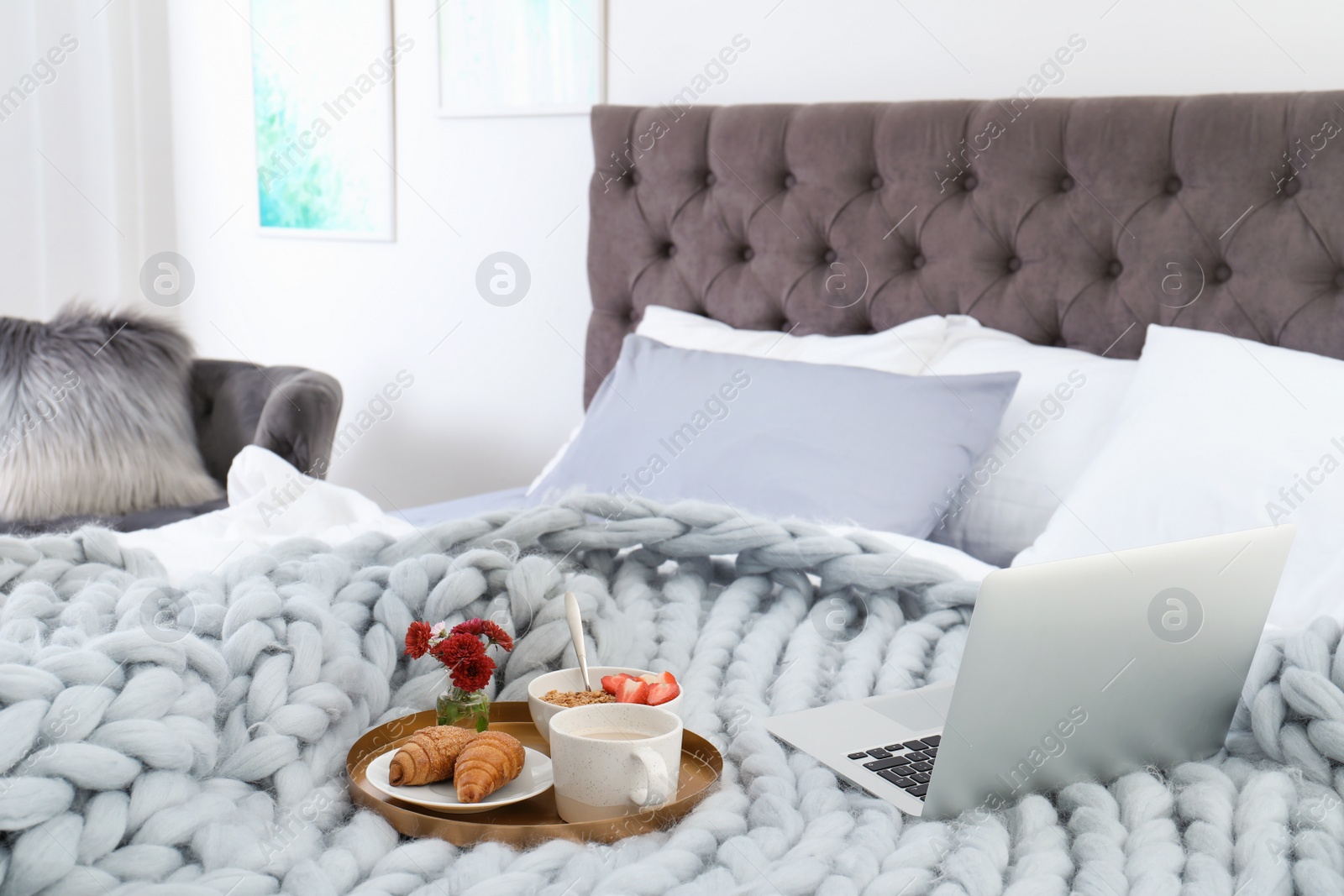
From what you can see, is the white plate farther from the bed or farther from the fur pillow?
the fur pillow

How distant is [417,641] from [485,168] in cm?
202

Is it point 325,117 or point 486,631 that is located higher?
point 325,117

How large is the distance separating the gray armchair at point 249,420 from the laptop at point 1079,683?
5.81ft

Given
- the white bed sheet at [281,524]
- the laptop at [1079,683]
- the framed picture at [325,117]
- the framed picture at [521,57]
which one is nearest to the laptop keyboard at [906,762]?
the laptop at [1079,683]

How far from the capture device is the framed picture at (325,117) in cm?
275

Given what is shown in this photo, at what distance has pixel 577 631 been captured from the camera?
842mm

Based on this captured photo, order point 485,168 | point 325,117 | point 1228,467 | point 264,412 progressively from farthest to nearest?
point 325,117, point 485,168, point 264,412, point 1228,467

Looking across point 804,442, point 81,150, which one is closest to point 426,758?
point 804,442

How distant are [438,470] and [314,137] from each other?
0.96 m

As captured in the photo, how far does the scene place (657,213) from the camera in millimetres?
2178

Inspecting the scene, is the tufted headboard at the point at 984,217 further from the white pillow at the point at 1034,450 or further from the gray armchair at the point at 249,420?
the gray armchair at the point at 249,420

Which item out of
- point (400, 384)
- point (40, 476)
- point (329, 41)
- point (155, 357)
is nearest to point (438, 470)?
point (400, 384)

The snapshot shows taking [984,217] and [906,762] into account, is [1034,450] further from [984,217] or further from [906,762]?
[906,762]

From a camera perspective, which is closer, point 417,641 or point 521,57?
point 417,641
